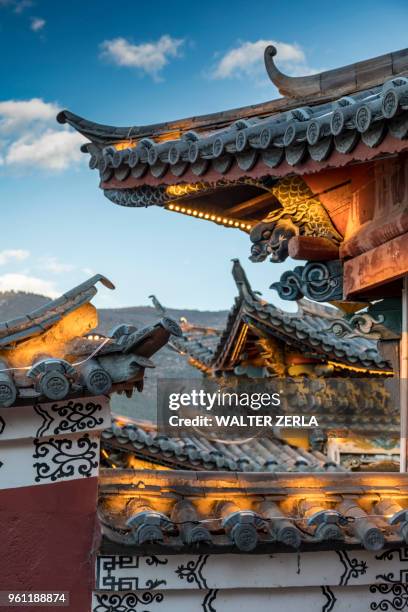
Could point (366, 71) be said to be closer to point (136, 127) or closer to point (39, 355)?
point (136, 127)

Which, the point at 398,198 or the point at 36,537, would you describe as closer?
the point at 36,537

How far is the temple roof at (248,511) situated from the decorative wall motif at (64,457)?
0.75 feet

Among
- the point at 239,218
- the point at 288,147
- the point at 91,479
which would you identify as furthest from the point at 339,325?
the point at 91,479

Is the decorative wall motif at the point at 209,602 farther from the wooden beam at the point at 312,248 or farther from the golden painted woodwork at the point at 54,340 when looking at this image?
the wooden beam at the point at 312,248

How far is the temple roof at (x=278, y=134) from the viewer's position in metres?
4.05

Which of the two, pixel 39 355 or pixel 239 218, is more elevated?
pixel 239 218

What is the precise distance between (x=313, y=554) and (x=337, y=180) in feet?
8.67

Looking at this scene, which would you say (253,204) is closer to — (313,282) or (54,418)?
(313,282)

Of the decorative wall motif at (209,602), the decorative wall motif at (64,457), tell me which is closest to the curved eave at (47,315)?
the decorative wall motif at (64,457)

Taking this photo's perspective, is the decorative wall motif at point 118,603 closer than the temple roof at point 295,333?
Yes

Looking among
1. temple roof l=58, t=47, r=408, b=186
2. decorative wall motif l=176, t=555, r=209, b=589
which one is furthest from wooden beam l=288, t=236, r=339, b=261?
decorative wall motif l=176, t=555, r=209, b=589

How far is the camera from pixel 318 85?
6.05m

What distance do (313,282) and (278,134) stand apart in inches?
62.9

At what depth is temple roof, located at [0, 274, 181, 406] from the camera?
380cm
